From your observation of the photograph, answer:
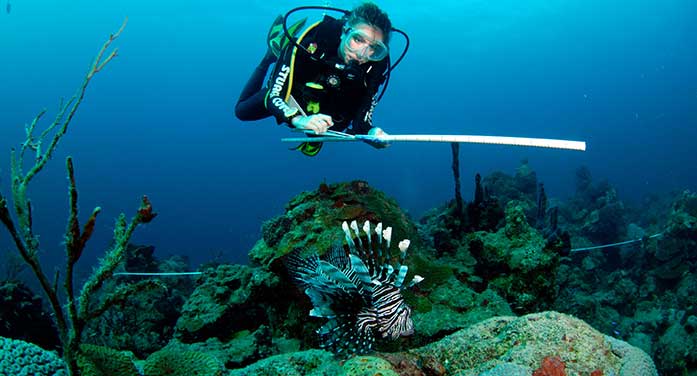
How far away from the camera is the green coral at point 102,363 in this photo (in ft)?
5.81

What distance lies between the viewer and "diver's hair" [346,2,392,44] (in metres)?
4.46

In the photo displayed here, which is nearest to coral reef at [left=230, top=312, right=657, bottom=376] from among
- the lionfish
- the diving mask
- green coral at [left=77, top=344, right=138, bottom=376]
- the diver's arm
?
the lionfish

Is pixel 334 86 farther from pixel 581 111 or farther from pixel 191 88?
pixel 581 111

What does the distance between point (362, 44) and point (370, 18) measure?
30 cm

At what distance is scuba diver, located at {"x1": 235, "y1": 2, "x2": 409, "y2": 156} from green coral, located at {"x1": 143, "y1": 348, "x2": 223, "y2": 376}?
252cm

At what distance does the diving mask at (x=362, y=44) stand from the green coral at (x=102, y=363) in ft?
12.4

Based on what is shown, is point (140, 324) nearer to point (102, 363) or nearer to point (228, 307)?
point (228, 307)

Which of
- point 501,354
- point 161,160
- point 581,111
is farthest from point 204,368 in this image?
point 581,111

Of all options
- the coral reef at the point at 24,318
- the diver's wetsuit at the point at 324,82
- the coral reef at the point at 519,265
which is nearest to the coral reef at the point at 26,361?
the diver's wetsuit at the point at 324,82

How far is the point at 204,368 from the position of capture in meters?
2.19

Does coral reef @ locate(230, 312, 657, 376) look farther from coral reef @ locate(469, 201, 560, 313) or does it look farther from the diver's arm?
the diver's arm

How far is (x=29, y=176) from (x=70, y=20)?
76568 mm

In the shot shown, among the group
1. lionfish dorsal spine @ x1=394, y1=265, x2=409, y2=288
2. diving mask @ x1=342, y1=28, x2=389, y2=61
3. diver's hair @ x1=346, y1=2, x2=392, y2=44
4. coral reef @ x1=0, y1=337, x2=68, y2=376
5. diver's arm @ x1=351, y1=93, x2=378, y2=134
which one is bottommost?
coral reef @ x1=0, y1=337, x2=68, y2=376

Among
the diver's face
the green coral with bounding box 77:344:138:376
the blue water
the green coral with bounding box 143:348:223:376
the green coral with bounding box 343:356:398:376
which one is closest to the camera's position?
the green coral with bounding box 77:344:138:376
